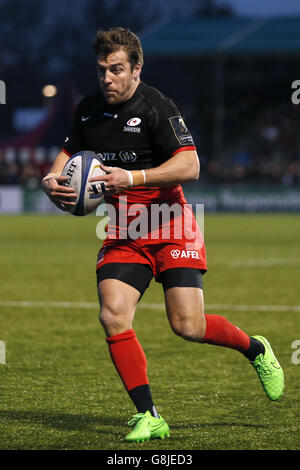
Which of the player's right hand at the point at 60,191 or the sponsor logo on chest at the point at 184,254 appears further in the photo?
the sponsor logo on chest at the point at 184,254

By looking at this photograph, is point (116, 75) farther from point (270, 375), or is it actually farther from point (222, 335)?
point (270, 375)

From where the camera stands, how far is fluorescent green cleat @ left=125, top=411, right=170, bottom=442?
5.38 meters

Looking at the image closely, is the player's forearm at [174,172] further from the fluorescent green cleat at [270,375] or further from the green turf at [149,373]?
the green turf at [149,373]

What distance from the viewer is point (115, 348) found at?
224 inches

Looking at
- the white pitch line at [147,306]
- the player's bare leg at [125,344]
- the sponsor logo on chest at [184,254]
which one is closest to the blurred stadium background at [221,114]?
the white pitch line at [147,306]

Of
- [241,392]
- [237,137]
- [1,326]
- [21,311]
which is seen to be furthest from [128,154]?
[237,137]

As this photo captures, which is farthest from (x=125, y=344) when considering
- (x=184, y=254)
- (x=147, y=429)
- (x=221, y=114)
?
(x=221, y=114)

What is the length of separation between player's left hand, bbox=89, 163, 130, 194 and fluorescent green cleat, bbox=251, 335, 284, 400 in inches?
64.6

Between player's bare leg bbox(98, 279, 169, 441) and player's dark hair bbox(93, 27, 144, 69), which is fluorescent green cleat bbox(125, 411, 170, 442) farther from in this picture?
player's dark hair bbox(93, 27, 144, 69)

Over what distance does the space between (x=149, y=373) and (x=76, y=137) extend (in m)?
2.44

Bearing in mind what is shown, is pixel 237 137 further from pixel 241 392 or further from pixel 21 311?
pixel 241 392

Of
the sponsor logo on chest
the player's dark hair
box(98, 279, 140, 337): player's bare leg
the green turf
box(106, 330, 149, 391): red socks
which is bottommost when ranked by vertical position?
the green turf

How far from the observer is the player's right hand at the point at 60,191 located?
5.69 meters

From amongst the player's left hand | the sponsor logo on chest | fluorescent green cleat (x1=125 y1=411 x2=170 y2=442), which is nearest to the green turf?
fluorescent green cleat (x1=125 y1=411 x2=170 y2=442)
